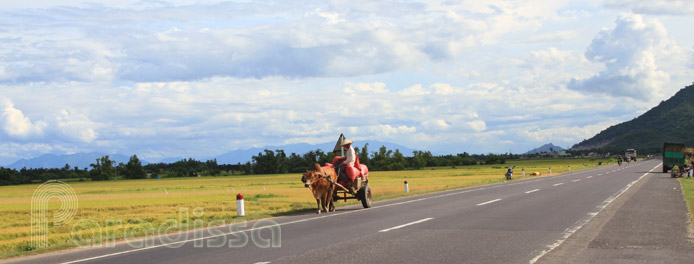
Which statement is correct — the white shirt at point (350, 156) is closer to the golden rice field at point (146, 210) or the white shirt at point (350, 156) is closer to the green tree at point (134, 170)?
the golden rice field at point (146, 210)

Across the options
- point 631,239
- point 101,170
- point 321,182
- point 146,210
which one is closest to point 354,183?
point 321,182

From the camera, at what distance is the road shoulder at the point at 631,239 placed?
9156 millimetres

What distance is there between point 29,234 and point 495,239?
49.0 ft

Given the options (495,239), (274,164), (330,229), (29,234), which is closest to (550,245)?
(495,239)

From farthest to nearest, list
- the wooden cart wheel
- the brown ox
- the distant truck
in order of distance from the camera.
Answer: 1. the distant truck
2. the wooden cart wheel
3. the brown ox

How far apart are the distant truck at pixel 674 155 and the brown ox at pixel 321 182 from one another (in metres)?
46.7

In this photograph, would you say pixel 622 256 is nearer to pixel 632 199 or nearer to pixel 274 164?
pixel 632 199

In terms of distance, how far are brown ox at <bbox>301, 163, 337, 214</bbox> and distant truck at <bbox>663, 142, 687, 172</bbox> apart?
46.7 m

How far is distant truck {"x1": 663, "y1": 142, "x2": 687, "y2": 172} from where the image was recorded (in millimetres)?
53081

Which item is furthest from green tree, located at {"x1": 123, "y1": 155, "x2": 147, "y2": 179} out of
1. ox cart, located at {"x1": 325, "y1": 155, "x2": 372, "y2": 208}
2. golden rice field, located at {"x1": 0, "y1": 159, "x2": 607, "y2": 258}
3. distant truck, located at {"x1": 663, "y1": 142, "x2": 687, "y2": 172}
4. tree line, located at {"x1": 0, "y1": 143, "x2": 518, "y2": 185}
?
ox cart, located at {"x1": 325, "y1": 155, "x2": 372, "y2": 208}

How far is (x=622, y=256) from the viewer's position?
30.4 feet

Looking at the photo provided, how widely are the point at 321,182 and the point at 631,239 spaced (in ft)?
30.0

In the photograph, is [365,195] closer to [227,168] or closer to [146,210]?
[146,210]

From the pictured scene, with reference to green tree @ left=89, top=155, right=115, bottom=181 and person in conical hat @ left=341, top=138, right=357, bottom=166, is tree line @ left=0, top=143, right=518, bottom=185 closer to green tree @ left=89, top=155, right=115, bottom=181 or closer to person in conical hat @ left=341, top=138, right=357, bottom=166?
green tree @ left=89, top=155, right=115, bottom=181
